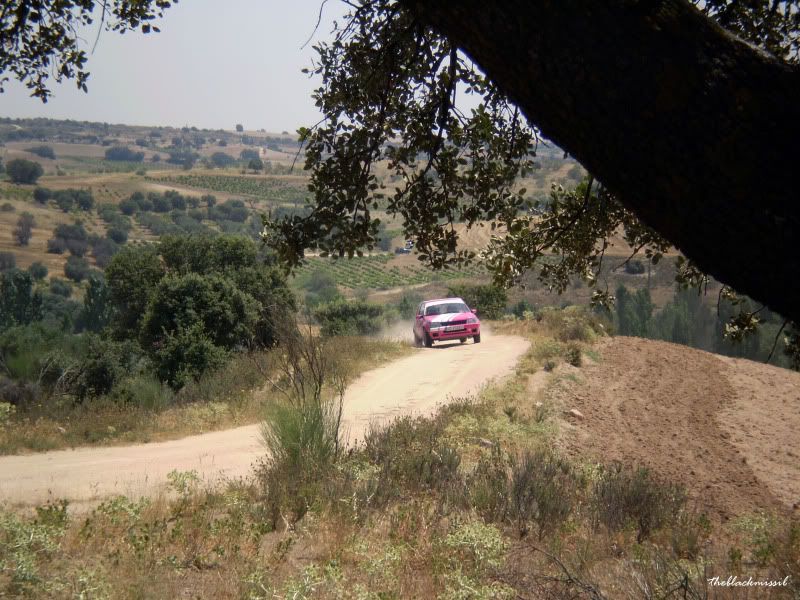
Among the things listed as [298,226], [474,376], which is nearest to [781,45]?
[298,226]

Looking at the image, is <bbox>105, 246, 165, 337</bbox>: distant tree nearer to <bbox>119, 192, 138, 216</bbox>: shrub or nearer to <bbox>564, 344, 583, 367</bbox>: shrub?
<bbox>564, 344, 583, 367</bbox>: shrub

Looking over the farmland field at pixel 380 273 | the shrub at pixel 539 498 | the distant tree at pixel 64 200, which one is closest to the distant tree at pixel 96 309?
the shrub at pixel 539 498

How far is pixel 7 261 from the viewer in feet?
169

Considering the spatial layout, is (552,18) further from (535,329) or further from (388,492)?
(535,329)

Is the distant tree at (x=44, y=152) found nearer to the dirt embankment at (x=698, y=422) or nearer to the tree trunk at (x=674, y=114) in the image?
the dirt embankment at (x=698, y=422)

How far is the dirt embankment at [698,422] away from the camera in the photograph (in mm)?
9914

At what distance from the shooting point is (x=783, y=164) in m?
1.93

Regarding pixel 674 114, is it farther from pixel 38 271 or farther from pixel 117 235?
pixel 117 235

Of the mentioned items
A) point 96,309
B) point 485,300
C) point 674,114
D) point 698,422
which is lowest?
point 96,309

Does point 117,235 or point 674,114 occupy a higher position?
point 674,114

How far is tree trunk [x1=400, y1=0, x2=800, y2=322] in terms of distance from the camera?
1941 millimetres

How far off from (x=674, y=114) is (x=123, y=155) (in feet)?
485

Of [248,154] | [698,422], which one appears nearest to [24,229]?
[698,422]

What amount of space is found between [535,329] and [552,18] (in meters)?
22.1
